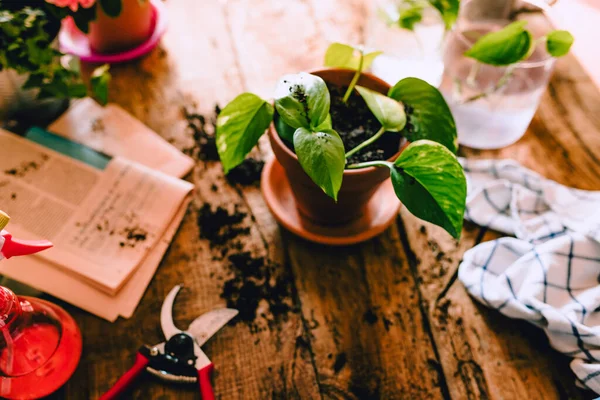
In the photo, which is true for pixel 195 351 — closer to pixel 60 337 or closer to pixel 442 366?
pixel 60 337

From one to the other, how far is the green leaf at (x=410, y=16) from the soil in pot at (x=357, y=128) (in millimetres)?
248

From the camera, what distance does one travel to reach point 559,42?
74cm

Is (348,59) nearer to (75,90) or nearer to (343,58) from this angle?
(343,58)

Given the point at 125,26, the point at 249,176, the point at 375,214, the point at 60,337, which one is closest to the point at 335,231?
the point at 375,214

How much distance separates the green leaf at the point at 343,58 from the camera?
0.71 m

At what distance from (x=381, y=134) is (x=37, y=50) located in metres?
0.59

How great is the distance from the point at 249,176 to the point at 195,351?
13.0 inches

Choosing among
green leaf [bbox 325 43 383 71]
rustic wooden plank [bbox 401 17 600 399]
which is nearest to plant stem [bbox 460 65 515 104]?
rustic wooden plank [bbox 401 17 600 399]

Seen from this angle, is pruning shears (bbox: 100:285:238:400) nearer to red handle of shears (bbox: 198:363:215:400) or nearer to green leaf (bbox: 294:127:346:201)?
red handle of shears (bbox: 198:363:215:400)

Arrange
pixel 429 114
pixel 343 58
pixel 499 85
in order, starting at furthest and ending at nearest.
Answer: pixel 499 85, pixel 343 58, pixel 429 114

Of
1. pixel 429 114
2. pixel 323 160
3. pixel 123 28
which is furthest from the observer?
pixel 123 28

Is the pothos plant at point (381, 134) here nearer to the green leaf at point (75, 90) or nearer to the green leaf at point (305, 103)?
the green leaf at point (305, 103)

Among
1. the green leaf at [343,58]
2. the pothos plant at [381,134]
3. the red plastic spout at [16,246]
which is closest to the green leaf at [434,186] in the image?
the pothos plant at [381,134]

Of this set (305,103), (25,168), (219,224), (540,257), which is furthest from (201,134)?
(540,257)
